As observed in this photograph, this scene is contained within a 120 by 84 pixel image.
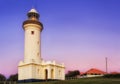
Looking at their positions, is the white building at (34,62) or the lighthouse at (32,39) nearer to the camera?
the white building at (34,62)

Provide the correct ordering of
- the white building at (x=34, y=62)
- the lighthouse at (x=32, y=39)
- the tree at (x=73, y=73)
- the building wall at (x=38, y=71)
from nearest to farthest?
the building wall at (x=38, y=71), the white building at (x=34, y=62), the lighthouse at (x=32, y=39), the tree at (x=73, y=73)

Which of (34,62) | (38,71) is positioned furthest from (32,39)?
(38,71)

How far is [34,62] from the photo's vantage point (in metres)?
48.6

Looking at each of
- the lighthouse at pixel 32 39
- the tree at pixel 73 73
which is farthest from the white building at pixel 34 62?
the tree at pixel 73 73

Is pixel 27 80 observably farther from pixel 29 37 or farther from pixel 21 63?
pixel 29 37

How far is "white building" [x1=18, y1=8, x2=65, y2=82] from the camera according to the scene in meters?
48.7

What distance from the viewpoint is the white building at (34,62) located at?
48719mm

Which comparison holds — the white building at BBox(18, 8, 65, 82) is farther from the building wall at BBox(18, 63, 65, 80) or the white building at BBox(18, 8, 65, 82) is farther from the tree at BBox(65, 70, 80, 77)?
→ the tree at BBox(65, 70, 80, 77)

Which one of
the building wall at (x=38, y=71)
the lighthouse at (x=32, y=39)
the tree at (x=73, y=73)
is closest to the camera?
the building wall at (x=38, y=71)

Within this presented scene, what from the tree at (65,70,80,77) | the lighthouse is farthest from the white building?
the tree at (65,70,80,77)

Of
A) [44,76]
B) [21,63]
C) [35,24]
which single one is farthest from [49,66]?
[35,24]

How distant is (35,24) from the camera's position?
51062mm

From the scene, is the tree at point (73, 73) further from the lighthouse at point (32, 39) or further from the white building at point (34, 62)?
the lighthouse at point (32, 39)

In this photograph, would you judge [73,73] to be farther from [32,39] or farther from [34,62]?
[34,62]
